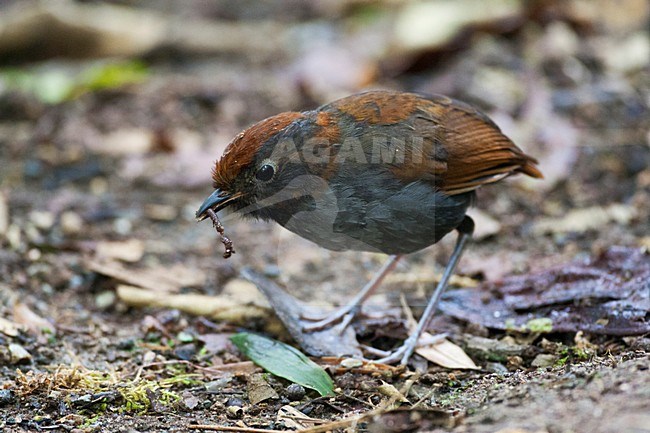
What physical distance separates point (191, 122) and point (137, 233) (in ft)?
6.67

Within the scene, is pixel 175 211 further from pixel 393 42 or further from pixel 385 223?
pixel 393 42

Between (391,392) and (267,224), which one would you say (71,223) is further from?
(391,392)

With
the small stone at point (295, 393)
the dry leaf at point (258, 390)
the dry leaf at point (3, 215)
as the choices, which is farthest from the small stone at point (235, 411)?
the dry leaf at point (3, 215)

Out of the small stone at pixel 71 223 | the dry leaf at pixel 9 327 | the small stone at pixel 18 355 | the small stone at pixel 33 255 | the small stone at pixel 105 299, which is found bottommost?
the small stone at pixel 105 299

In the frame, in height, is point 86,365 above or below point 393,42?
below

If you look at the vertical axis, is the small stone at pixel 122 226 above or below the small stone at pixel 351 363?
above

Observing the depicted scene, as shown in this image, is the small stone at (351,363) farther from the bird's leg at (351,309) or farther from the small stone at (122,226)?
the small stone at (122,226)

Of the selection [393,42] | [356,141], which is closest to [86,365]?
[356,141]

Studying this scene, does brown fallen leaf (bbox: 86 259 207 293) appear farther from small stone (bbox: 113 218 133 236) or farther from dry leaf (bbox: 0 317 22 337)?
dry leaf (bbox: 0 317 22 337)

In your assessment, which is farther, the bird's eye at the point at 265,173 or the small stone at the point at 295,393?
the bird's eye at the point at 265,173

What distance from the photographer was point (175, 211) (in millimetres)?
6312

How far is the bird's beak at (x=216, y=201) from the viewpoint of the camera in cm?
397

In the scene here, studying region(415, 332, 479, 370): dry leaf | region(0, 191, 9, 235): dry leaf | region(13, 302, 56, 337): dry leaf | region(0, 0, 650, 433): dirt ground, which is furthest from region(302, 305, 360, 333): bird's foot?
region(0, 191, 9, 235): dry leaf

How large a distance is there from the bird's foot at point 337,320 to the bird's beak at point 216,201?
0.90 meters
